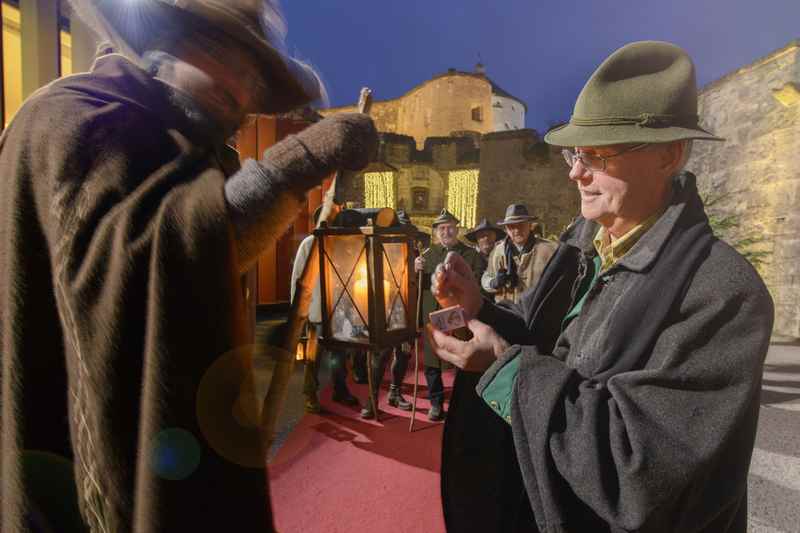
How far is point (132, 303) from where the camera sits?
0.76 metres

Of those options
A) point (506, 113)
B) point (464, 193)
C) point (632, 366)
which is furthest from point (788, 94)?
point (506, 113)

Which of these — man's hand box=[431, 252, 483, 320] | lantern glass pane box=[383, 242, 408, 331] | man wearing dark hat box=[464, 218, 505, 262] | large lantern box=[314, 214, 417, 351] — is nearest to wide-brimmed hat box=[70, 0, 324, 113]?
man's hand box=[431, 252, 483, 320]

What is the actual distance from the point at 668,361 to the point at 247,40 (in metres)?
1.31

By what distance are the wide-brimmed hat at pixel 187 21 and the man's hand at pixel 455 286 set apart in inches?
32.8

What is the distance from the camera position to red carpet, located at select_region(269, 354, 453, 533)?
2.88 meters

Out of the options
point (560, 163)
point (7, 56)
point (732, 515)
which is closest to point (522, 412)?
point (732, 515)

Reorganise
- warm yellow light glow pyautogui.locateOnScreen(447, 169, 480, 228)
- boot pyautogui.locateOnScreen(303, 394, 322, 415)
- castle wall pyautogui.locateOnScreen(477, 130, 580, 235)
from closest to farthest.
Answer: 1. boot pyautogui.locateOnScreen(303, 394, 322, 415)
2. castle wall pyautogui.locateOnScreen(477, 130, 580, 235)
3. warm yellow light glow pyautogui.locateOnScreen(447, 169, 480, 228)

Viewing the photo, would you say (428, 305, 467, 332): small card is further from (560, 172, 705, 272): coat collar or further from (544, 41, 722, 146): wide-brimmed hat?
(544, 41, 722, 146): wide-brimmed hat

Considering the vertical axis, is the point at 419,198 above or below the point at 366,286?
above

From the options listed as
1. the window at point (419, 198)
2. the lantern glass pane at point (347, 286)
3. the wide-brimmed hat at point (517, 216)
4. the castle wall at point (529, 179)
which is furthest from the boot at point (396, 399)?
the window at point (419, 198)

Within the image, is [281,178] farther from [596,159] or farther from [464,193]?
[464,193]

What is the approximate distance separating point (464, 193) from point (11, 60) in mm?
19377

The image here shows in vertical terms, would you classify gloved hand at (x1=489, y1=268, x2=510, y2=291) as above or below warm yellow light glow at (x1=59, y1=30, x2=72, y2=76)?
below

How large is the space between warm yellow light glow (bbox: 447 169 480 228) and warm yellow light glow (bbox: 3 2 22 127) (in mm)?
18867
